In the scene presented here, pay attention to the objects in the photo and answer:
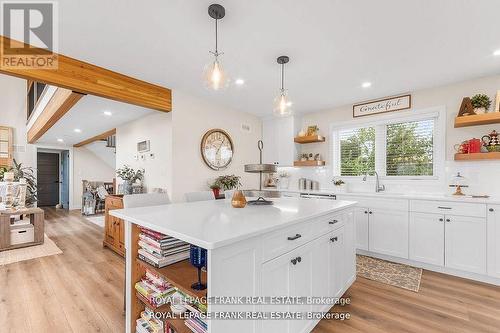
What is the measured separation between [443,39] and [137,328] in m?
3.62

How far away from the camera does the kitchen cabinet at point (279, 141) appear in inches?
190

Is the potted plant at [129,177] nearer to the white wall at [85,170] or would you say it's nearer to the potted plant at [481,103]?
the potted plant at [481,103]

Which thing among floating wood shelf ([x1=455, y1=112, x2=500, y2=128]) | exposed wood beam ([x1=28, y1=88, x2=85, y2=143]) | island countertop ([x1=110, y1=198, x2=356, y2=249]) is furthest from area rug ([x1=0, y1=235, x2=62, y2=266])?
floating wood shelf ([x1=455, y1=112, x2=500, y2=128])

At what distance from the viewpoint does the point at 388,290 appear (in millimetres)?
2559

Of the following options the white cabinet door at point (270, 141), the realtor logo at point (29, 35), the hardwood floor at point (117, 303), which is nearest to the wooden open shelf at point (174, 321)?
the hardwood floor at point (117, 303)

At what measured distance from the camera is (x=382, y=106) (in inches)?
155

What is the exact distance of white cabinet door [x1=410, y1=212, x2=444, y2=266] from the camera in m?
3.00

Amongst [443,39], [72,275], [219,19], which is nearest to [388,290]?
[443,39]

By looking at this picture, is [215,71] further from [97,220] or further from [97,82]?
[97,220]

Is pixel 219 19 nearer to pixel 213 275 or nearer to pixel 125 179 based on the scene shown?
pixel 213 275

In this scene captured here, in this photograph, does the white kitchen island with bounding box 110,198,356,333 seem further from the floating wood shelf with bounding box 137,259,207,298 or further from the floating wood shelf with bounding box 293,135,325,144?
the floating wood shelf with bounding box 293,135,325,144

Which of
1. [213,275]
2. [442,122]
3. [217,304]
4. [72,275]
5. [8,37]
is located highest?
[8,37]

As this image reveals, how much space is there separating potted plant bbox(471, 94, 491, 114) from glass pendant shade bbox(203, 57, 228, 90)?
3.35 meters

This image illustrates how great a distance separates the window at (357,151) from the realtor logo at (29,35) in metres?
4.33
